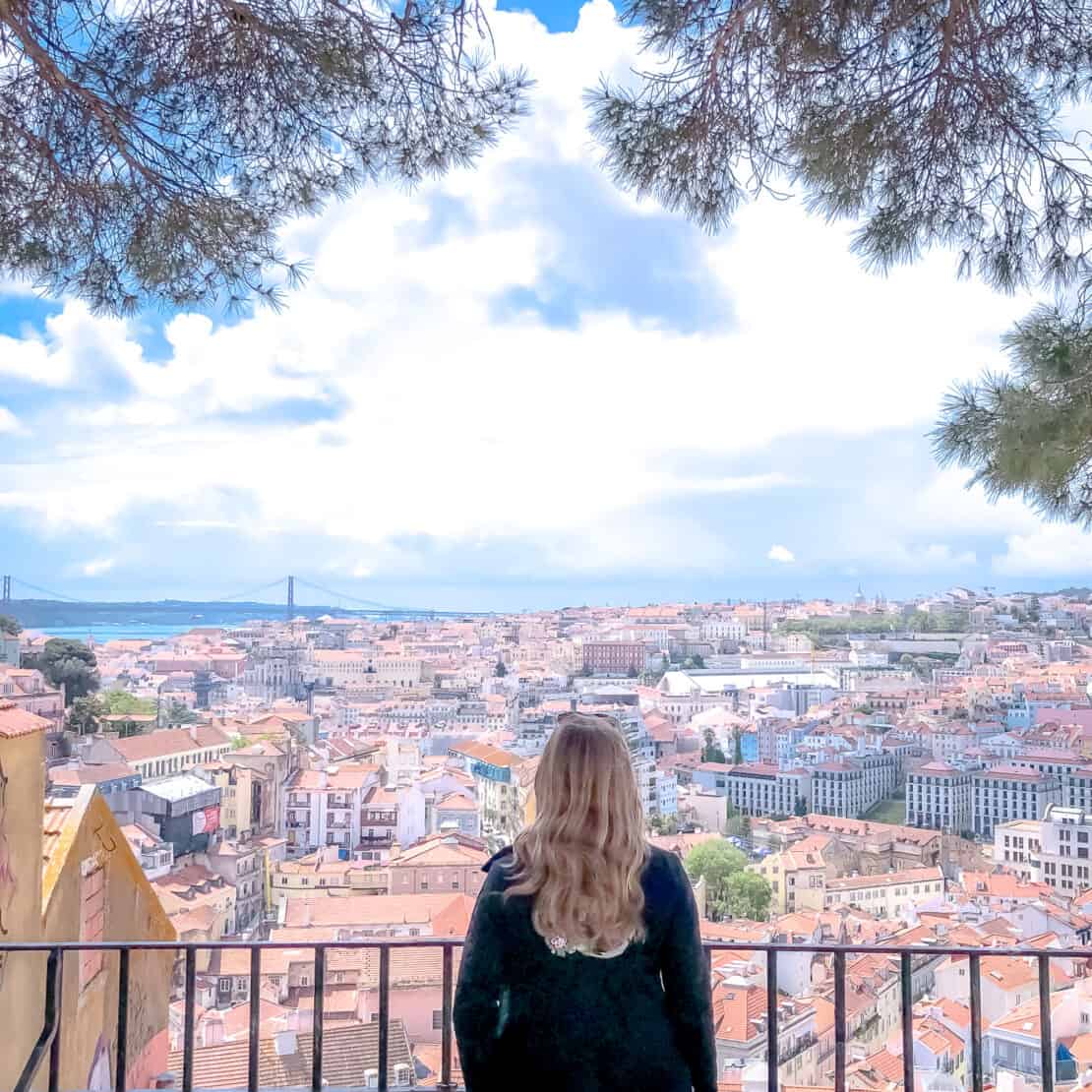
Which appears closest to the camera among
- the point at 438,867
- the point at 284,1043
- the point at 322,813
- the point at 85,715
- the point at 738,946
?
the point at 738,946

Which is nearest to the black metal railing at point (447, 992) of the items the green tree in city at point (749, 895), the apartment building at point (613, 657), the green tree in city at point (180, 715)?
the green tree in city at point (749, 895)

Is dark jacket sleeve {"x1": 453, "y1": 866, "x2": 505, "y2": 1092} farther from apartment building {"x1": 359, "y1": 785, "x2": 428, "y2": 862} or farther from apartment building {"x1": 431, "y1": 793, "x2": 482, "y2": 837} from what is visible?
apartment building {"x1": 359, "y1": 785, "x2": 428, "y2": 862}

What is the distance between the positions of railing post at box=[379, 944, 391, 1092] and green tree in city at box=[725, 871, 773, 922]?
3273mm

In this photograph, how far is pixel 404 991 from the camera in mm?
3939

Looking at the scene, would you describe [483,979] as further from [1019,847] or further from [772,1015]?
[1019,847]

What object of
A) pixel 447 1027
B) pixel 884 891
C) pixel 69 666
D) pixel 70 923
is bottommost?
pixel 884 891

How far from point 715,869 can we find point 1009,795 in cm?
224

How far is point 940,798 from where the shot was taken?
6348mm

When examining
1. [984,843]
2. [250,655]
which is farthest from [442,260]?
[984,843]

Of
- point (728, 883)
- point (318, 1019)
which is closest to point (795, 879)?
point (728, 883)

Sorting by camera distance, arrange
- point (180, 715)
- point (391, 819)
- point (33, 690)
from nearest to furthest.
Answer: point (33, 690) → point (391, 819) → point (180, 715)

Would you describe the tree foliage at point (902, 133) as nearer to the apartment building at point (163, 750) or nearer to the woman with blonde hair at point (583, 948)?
the woman with blonde hair at point (583, 948)

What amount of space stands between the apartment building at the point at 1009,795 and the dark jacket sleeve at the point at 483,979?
5595mm

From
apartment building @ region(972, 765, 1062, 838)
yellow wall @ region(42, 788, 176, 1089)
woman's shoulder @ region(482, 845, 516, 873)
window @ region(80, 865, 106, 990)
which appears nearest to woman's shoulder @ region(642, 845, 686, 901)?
woman's shoulder @ region(482, 845, 516, 873)
